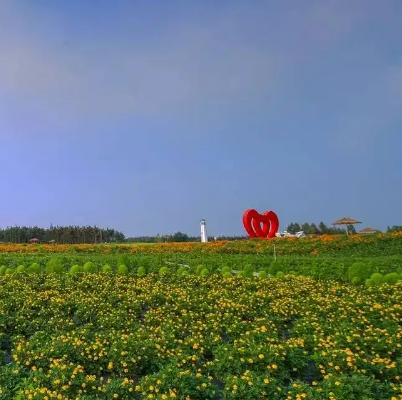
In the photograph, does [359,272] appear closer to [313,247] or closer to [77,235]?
[313,247]

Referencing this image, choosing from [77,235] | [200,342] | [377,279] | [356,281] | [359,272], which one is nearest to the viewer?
[200,342]

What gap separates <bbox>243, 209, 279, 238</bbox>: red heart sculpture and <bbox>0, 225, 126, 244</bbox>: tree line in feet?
91.6

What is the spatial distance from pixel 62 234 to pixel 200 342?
1758 inches

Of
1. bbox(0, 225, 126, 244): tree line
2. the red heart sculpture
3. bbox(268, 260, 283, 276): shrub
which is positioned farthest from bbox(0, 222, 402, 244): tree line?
bbox(268, 260, 283, 276): shrub

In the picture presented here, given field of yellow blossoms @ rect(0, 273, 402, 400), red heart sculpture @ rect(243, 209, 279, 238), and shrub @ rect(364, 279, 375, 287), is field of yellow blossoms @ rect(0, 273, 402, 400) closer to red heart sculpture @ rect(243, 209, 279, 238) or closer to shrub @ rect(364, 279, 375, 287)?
shrub @ rect(364, 279, 375, 287)

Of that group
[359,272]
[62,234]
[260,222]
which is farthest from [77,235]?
[359,272]

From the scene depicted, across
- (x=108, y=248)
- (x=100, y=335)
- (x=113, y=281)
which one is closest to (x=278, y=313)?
(x=100, y=335)

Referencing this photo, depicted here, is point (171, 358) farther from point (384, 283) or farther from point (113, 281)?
point (384, 283)

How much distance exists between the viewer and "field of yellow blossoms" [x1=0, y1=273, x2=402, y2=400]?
378 cm

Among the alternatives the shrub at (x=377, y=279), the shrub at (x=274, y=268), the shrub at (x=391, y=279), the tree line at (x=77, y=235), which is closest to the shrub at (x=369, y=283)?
the shrub at (x=377, y=279)

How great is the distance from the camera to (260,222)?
24.0m

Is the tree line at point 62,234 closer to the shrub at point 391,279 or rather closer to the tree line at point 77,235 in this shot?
the tree line at point 77,235

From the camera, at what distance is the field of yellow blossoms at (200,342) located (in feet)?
12.4

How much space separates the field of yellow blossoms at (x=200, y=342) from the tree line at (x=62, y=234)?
39709 mm
